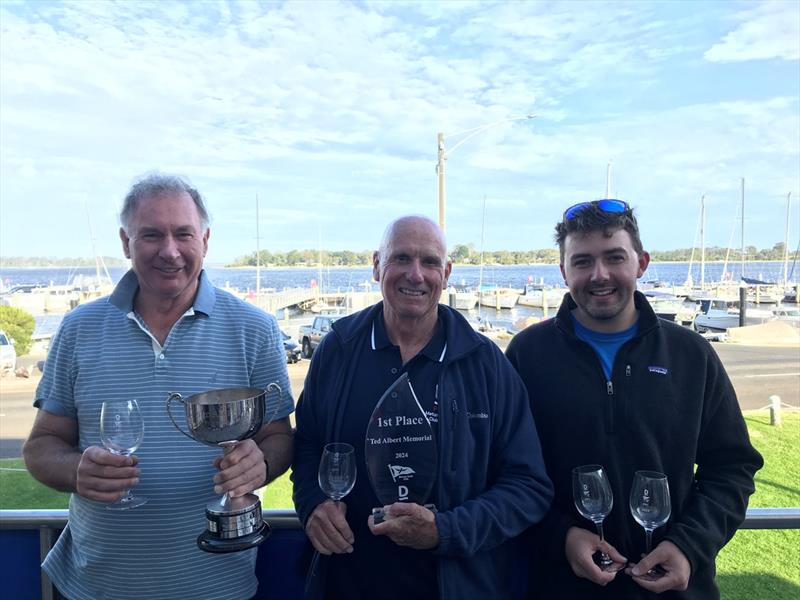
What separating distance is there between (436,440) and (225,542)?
0.73 meters

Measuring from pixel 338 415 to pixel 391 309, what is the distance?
422 mm

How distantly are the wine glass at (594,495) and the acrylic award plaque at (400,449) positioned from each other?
47cm

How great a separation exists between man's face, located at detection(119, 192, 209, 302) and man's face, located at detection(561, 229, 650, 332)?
1.42 metres

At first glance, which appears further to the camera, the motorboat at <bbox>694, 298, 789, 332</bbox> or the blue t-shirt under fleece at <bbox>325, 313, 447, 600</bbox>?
the motorboat at <bbox>694, 298, 789, 332</bbox>

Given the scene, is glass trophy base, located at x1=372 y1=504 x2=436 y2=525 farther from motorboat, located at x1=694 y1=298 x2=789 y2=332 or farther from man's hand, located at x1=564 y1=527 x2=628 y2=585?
motorboat, located at x1=694 y1=298 x2=789 y2=332

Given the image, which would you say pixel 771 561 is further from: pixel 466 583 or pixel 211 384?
pixel 211 384

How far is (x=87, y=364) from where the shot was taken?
6.35 ft

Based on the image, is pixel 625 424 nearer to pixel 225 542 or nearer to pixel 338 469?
pixel 338 469

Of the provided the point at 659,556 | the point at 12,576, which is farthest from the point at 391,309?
the point at 12,576

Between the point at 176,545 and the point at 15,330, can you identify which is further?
the point at 15,330

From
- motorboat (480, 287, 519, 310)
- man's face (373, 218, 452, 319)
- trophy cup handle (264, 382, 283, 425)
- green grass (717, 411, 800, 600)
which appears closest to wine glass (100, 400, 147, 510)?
trophy cup handle (264, 382, 283, 425)

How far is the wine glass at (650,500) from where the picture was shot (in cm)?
172

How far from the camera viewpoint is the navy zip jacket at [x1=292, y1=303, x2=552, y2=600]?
1.72 m

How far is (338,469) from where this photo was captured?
1719mm
